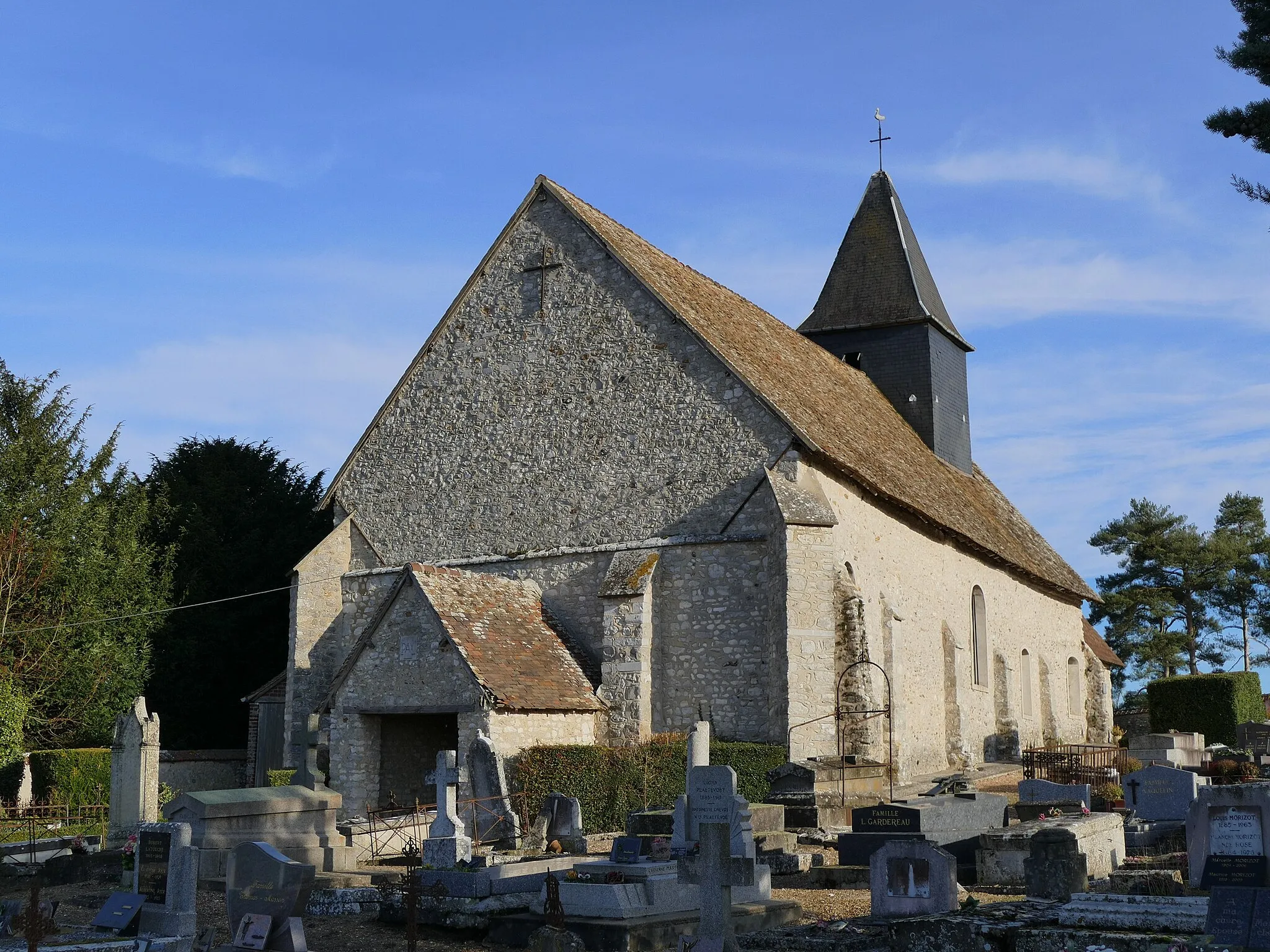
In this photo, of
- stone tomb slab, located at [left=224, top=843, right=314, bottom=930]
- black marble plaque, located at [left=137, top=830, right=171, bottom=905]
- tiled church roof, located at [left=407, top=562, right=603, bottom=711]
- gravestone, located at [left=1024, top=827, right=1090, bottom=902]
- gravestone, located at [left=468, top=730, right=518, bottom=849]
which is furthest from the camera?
tiled church roof, located at [left=407, top=562, right=603, bottom=711]

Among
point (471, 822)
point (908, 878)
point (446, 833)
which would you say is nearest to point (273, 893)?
point (908, 878)

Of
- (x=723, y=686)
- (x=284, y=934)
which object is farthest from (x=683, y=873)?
(x=723, y=686)

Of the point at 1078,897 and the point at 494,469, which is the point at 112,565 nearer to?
the point at 494,469

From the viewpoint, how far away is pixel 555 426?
71.3ft

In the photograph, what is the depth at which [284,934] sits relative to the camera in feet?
29.6

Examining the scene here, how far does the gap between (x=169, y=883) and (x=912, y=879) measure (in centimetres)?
574

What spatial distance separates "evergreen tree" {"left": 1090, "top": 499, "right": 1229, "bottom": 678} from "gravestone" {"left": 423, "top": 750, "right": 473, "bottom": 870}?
116 feet

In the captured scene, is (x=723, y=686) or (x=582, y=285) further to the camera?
(x=582, y=285)

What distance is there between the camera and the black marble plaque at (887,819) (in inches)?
509

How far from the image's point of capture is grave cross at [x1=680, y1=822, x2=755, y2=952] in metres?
9.10

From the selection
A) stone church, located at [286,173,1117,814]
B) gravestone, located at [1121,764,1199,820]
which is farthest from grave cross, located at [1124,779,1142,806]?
stone church, located at [286,173,1117,814]

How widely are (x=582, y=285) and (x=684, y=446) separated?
3.49 metres

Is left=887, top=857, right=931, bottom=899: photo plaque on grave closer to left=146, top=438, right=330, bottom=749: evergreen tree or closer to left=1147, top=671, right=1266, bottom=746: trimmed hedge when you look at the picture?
left=146, top=438, right=330, bottom=749: evergreen tree

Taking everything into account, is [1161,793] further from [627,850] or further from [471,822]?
[471,822]
